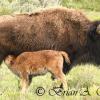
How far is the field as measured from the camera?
8594 mm

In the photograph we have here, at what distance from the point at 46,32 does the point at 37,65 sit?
1.43 metres

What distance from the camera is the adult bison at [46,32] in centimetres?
1073

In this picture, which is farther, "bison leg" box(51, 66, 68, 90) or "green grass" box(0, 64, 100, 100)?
"bison leg" box(51, 66, 68, 90)

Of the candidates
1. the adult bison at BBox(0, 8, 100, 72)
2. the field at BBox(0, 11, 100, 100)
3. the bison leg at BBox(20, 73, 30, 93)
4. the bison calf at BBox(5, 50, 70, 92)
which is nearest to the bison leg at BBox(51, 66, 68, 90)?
the bison calf at BBox(5, 50, 70, 92)

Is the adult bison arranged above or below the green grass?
above

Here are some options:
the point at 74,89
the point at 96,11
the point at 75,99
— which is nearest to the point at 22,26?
the point at 74,89

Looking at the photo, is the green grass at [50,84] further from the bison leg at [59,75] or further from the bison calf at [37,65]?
the bison calf at [37,65]

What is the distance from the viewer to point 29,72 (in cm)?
972

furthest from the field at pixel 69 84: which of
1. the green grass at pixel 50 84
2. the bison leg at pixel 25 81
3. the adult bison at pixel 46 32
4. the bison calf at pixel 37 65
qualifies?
the adult bison at pixel 46 32

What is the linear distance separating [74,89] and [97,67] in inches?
101

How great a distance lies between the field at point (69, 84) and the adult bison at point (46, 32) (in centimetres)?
57

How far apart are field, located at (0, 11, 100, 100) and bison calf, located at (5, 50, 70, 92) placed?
0.85ft

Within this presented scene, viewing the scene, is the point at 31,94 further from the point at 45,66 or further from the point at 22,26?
the point at 22,26

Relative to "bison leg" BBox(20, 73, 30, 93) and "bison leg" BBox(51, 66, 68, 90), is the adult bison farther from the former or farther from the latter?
"bison leg" BBox(51, 66, 68, 90)
